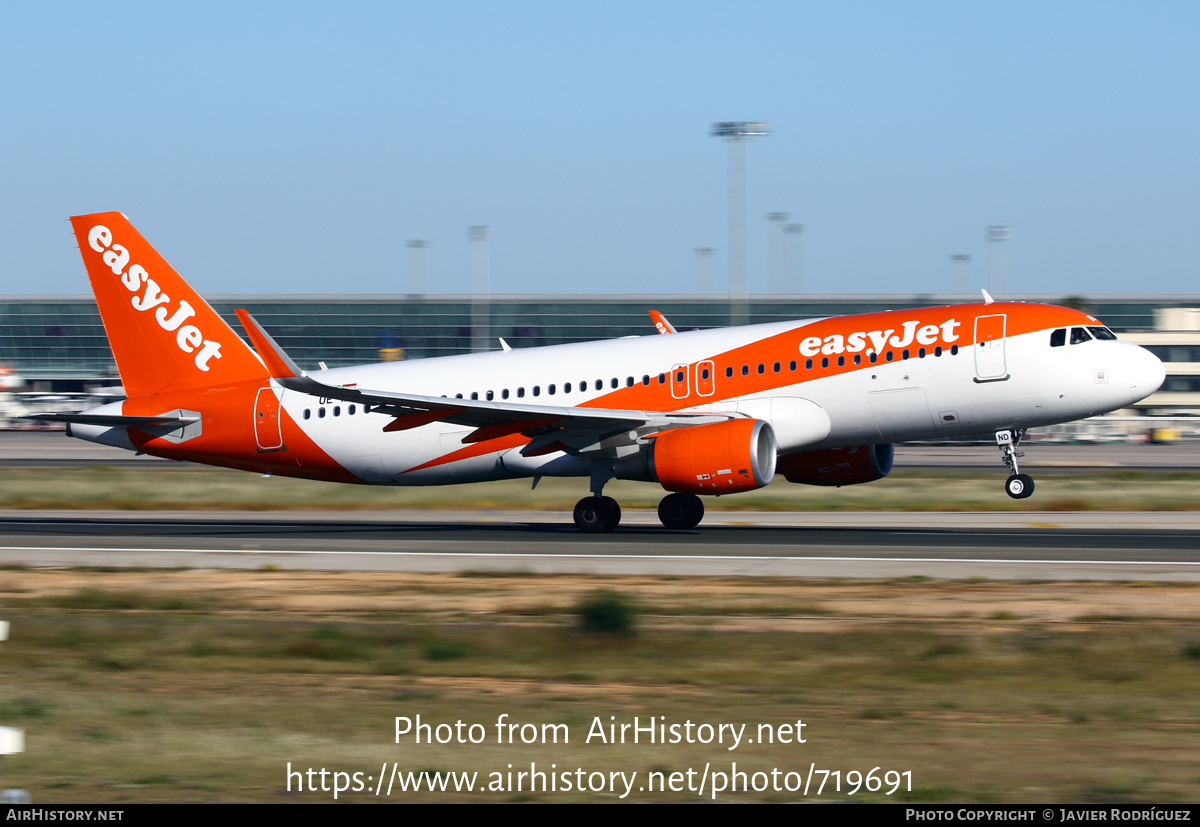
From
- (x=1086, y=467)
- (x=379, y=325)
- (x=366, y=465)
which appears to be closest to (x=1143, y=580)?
(x=366, y=465)

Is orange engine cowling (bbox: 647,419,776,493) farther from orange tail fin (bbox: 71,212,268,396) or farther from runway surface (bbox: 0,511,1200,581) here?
orange tail fin (bbox: 71,212,268,396)

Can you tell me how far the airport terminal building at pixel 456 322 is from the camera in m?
96.4

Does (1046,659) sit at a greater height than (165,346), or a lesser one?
lesser

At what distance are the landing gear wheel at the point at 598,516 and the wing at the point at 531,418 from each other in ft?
4.23

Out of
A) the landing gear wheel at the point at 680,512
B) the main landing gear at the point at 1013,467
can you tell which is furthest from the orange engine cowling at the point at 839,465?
the main landing gear at the point at 1013,467

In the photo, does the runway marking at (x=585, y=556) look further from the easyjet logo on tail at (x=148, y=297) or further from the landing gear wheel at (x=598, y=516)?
the easyjet logo on tail at (x=148, y=297)

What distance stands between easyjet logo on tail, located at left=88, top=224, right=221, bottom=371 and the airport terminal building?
67.8 m

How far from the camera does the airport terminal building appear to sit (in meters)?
96.4

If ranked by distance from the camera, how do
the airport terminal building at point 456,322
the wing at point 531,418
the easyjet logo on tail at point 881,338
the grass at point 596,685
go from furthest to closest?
1. the airport terminal building at point 456,322
2. the easyjet logo on tail at point 881,338
3. the wing at point 531,418
4. the grass at point 596,685

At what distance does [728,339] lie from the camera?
2575 cm

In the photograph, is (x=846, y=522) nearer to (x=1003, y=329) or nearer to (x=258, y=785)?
(x=1003, y=329)

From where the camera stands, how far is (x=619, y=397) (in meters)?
26.1

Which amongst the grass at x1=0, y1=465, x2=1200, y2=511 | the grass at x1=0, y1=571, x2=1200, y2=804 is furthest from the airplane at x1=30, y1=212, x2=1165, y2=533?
the grass at x1=0, y1=571, x2=1200, y2=804
